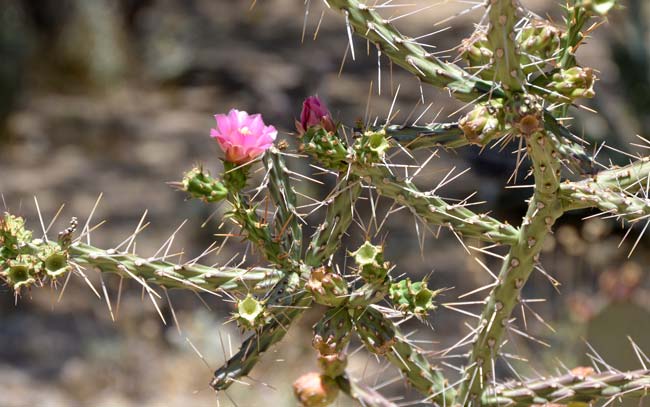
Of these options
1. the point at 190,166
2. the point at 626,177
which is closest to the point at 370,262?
the point at 626,177

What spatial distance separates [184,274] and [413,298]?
0.43 m

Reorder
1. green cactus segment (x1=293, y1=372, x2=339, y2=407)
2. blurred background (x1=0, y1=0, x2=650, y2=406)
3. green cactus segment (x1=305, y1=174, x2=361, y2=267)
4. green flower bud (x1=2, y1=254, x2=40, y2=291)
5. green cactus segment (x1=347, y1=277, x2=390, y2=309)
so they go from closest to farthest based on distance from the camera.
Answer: green flower bud (x1=2, y1=254, x2=40, y2=291) → green cactus segment (x1=347, y1=277, x2=390, y2=309) → green cactus segment (x1=305, y1=174, x2=361, y2=267) → green cactus segment (x1=293, y1=372, x2=339, y2=407) → blurred background (x1=0, y1=0, x2=650, y2=406)

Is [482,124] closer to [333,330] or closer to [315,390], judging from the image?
[333,330]

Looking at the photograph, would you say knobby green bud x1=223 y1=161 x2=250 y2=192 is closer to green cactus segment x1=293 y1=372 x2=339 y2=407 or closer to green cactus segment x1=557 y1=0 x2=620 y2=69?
green cactus segment x1=293 y1=372 x2=339 y2=407

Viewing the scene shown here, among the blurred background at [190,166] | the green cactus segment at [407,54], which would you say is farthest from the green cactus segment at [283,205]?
the blurred background at [190,166]

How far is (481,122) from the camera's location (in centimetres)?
140

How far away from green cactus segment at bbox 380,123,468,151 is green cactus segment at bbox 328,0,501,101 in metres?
0.11

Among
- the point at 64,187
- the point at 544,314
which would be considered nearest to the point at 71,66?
the point at 64,187

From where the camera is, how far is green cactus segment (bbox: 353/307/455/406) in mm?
1673

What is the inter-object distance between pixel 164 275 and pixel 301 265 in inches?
10.2

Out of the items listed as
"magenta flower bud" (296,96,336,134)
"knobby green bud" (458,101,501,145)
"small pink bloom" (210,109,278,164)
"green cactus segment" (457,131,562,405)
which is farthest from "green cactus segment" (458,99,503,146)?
"small pink bloom" (210,109,278,164)

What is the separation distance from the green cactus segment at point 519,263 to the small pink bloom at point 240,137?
0.49m

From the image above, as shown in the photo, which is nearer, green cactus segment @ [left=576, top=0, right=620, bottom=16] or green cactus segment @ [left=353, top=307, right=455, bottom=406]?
green cactus segment @ [left=576, top=0, right=620, bottom=16]

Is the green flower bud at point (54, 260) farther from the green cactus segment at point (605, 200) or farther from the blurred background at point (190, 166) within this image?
the blurred background at point (190, 166)
